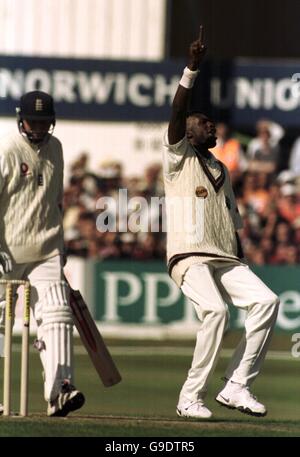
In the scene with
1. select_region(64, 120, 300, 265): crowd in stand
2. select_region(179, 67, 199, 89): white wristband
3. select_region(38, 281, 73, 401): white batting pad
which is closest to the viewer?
select_region(38, 281, 73, 401): white batting pad

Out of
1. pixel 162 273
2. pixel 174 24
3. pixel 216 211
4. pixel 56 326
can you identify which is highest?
pixel 174 24

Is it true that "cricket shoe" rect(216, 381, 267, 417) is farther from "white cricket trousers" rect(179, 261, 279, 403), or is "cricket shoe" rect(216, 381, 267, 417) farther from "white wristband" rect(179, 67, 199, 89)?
"white wristband" rect(179, 67, 199, 89)

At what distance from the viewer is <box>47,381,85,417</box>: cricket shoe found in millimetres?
8891

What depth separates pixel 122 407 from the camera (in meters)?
11.4

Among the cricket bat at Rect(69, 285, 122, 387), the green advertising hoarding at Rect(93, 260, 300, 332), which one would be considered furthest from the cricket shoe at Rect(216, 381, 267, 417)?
the green advertising hoarding at Rect(93, 260, 300, 332)

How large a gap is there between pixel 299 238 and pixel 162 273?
6.76ft

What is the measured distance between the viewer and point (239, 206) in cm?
2048

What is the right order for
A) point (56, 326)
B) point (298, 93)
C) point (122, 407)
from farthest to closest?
point (298, 93)
point (122, 407)
point (56, 326)

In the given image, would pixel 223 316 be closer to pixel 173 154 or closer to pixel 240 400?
pixel 240 400

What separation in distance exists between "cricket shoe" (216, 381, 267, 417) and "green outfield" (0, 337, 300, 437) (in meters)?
0.10

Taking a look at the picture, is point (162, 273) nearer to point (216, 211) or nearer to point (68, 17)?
point (68, 17)

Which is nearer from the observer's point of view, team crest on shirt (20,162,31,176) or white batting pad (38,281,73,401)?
white batting pad (38,281,73,401)

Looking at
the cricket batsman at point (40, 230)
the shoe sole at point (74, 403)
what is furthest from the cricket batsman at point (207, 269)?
the shoe sole at point (74, 403)

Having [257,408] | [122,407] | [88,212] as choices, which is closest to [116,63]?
[88,212]
